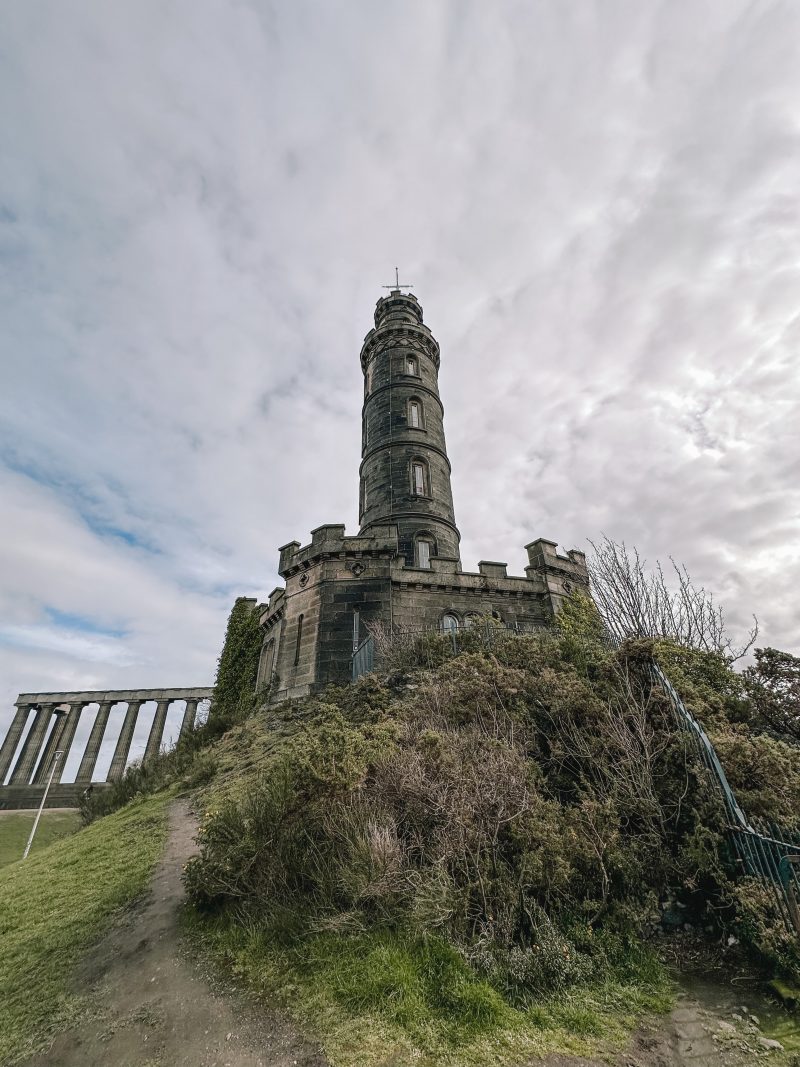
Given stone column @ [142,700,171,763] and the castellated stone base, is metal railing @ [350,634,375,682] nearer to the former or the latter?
the castellated stone base

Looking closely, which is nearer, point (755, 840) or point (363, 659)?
point (755, 840)

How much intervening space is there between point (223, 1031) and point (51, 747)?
30.6 metres

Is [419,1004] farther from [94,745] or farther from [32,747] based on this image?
[32,747]

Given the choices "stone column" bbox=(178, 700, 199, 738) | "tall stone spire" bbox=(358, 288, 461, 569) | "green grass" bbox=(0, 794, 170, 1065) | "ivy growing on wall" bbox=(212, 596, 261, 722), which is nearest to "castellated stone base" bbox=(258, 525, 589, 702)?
"ivy growing on wall" bbox=(212, 596, 261, 722)

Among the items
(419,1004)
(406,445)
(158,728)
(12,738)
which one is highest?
(406,445)

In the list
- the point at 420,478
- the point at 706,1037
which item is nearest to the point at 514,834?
the point at 706,1037

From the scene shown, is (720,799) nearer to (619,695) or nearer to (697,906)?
(697,906)

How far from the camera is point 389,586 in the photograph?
15.6 m

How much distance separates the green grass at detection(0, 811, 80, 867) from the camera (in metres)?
16.1

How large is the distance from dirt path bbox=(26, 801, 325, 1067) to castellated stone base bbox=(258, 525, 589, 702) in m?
9.07

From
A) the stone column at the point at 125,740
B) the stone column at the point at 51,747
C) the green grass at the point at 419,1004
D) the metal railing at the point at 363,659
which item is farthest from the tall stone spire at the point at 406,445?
the stone column at the point at 51,747

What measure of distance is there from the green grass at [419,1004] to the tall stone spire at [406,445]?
14.9 meters

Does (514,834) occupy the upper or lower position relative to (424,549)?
lower

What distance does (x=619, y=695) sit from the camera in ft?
24.1
